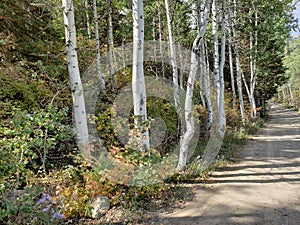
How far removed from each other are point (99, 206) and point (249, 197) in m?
2.65

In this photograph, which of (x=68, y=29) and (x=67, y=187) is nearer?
(x=67, y=187)

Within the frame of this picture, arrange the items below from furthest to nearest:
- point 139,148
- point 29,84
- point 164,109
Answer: point 164,109 → point 29,84 → point 139,148

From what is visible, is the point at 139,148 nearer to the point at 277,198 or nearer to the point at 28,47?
the point at 277,198

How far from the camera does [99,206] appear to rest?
357cm

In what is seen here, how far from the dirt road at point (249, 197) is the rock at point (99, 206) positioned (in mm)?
932

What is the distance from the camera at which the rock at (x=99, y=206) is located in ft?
11.5

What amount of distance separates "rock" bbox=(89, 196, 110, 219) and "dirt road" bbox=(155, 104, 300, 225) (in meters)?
0.93

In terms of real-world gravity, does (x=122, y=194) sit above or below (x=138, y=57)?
below

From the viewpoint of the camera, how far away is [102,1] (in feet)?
38.7

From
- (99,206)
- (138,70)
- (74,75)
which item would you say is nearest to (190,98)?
(138,70)

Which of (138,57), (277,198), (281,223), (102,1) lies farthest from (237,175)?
(102,1)

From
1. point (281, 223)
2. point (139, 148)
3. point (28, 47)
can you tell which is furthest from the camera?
point (28, 47)

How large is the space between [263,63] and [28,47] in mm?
13326

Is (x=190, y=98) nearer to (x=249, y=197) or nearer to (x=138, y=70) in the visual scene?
(x=138, y=70)
